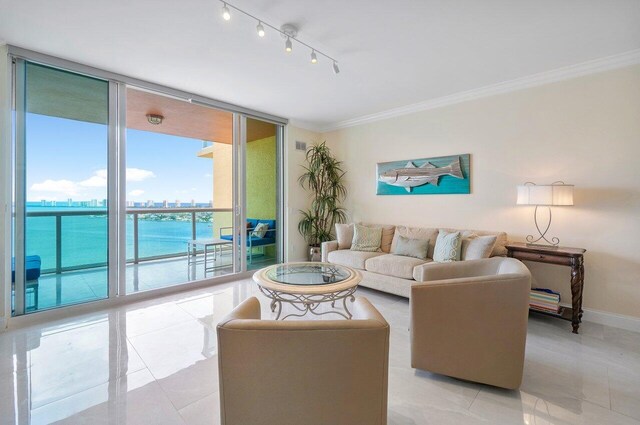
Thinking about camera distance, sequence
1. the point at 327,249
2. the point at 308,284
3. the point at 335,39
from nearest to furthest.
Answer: the point at 308,284 → the point at 335,39 → the point at 327,249

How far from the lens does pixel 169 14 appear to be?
2.29 meters

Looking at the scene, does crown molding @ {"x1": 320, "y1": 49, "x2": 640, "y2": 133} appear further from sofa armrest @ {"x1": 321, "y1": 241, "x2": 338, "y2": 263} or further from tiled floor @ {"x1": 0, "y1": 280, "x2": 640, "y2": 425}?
tiled floor @ {"x1": 0, "y1": 280, "x2": 640, "y2": 425}

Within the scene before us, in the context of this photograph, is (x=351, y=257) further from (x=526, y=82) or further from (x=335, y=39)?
(x=526, y=82)

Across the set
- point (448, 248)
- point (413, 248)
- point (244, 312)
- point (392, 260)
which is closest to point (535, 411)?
point (244, 312)

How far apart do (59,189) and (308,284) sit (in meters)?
3.04

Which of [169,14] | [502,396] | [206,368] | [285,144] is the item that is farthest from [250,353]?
[285,144]

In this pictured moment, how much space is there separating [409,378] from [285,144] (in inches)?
166

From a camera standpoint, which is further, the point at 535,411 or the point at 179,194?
the point at 179,194

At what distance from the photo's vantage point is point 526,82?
3406 mm

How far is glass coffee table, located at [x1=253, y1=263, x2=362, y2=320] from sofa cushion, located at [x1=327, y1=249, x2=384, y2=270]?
47.0 inches

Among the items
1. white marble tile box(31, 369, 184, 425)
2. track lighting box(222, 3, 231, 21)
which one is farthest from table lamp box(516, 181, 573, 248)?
white marble tile box(31, 369, 184, 425)

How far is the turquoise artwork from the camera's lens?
3980 millimetres

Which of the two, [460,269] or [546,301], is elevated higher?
Answer: [460,269]

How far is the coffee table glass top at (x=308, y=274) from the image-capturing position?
8.00ft
